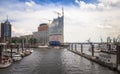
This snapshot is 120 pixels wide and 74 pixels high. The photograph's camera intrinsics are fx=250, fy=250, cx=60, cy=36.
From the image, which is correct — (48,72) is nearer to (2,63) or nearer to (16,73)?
(16,73)

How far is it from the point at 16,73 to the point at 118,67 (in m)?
29.9

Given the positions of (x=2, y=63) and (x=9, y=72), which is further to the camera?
(x=2, y=63)

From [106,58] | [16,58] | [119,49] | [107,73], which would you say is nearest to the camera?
[107,73]

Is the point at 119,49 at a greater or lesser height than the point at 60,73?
greater

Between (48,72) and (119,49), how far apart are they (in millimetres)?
22284

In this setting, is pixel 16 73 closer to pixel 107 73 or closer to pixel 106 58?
pixel 107 73

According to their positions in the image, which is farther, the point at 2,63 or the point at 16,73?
the point at 2,63

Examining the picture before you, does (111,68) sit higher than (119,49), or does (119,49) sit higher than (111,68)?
(119,49)

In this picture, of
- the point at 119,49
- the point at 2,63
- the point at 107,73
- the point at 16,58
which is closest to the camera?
the point at 107,73

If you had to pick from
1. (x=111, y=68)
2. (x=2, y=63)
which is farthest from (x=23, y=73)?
(x=111, y=68)

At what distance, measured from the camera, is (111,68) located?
78.6 m

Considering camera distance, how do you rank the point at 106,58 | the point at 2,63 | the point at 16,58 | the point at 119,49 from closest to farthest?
the point at 119,49
the point at 2,63
the point at 106,58
the point at 16,58

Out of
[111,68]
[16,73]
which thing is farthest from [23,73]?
[111,68]

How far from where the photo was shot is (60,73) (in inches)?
2825
